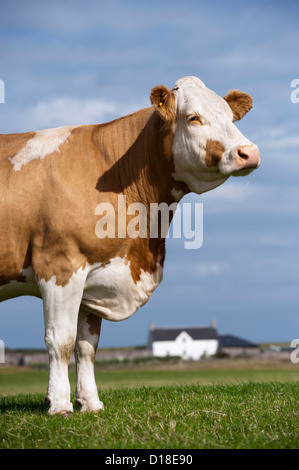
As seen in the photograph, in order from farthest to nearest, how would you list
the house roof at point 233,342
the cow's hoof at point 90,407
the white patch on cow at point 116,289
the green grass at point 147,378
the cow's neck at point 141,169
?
the house roof at point 233,342 < the green grass at point 147,378 < the cow's hoof at point 90,407 < the cow's neck at point 141,169 < the white patch on cow at point 116,289

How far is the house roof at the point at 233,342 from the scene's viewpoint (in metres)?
79.4

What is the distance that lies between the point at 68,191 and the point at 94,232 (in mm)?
570

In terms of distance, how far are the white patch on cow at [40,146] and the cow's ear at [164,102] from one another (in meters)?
1.36

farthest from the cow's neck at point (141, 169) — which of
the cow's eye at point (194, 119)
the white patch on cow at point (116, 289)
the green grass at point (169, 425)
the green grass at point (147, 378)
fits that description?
the green grass at point (147, 378)

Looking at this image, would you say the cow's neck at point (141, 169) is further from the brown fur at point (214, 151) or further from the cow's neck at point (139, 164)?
the brown fur at point (214, 151)

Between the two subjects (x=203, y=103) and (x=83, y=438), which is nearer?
(x=83, y=438)

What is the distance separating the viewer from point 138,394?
9.05 meters

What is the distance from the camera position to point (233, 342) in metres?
81.6

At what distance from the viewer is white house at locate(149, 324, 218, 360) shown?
78188 mm

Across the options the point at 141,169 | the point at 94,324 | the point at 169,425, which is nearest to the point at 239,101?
the point at 141,169

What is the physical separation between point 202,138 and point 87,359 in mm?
3061

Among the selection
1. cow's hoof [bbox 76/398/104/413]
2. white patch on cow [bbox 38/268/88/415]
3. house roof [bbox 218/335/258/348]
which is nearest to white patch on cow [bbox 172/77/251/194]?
white patch on cow [bbox 38/268/88/415]
